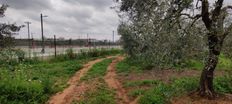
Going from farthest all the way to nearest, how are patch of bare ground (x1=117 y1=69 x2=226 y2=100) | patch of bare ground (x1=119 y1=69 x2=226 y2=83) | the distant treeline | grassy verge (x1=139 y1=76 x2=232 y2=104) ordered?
the distant treeline < patch of bare ground (x1=119 y1=69 x2=226 y2=83) < patch of bare ground (x1=117 y1=69 x2=226 y2=100) < grassy verge (x1=139 y1=76 x2=232 y2=104)

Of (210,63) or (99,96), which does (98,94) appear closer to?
(99,96)

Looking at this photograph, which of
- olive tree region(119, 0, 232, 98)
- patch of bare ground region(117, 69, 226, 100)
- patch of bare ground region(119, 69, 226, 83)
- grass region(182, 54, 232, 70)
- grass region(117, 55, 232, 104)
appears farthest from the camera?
patch of bare ground region(119, 69, 226, 83)

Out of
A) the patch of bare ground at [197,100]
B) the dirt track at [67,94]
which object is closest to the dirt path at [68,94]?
the dirt track at [67,94]

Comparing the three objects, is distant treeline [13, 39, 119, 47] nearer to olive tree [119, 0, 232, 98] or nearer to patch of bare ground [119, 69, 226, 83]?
patch of bare ground [119, 69, 226, 83]

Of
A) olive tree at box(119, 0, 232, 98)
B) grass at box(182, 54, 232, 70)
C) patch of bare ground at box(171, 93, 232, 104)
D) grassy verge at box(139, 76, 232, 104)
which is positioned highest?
olive tree at box(119, 0, 232, 98)

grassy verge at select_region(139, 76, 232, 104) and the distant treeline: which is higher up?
the distant treeline

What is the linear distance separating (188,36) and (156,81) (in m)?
4.00

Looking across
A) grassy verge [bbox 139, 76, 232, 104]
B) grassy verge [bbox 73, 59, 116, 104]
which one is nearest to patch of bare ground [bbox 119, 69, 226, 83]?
grassy verge [bbox 139, 76, 232, 104]

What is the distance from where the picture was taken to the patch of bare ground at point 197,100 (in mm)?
11203

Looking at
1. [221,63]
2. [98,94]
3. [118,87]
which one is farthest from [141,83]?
[221,63]

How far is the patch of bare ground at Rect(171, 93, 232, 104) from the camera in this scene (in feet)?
36.8

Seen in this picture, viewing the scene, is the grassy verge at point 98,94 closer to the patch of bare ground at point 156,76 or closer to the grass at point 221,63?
the patch of bare ground at point 156,76

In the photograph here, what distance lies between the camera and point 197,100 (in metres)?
11.3

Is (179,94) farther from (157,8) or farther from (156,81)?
(157,8)
